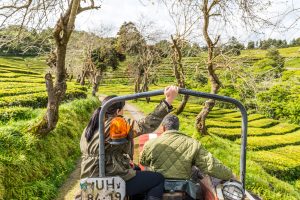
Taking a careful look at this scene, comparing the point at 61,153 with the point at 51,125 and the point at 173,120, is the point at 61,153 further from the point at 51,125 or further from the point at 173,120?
the point at 173,120

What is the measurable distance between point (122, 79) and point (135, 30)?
39.3 meters

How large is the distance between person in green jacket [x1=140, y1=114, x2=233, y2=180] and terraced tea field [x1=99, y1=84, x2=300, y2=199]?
224 inches

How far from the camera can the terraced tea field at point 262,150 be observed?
40.1 feet

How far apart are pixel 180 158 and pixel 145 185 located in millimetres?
549

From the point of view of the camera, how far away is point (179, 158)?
3.93 meters

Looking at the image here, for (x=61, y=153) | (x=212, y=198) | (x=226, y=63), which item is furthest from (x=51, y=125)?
(x=226, y=63)

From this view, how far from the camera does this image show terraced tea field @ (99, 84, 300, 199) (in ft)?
40.1

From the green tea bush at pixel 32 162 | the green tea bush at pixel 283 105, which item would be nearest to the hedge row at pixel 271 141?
the green tea bush at pixel 283 105

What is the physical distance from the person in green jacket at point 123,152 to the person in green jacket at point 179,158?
275mm

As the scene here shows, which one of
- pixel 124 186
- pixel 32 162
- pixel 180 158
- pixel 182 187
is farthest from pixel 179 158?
pixel 32 162

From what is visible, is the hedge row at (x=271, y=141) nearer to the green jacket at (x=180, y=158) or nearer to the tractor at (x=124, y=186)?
the green jacket at (x=180, y=158)

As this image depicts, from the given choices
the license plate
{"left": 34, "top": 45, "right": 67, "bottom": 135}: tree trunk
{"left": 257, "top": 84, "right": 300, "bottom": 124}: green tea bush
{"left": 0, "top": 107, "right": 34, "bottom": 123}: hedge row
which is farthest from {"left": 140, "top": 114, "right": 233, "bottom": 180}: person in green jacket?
{"left": 257, "top": 84, "right": 300, "bottom": 124}: green tea bush

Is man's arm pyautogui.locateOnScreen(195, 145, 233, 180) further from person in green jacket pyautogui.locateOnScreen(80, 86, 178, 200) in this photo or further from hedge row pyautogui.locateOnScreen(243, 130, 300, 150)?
hedge row pyautogui.locateOnScreen(243, 130, 300, 150)

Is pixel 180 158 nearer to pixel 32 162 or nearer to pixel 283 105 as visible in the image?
pixel 32 162
